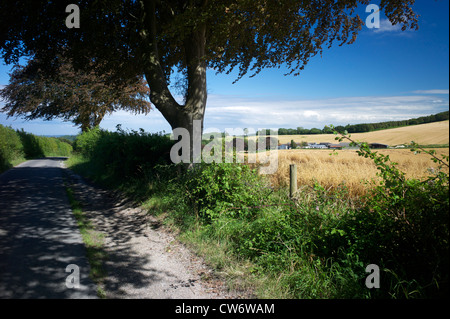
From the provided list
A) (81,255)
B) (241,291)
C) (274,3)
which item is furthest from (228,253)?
(274,3)

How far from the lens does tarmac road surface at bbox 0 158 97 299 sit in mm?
3451

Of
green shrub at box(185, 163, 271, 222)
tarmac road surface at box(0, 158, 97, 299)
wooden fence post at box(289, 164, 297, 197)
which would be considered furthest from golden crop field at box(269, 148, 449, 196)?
tarmac road surface at box(0, 158, 97, 299)

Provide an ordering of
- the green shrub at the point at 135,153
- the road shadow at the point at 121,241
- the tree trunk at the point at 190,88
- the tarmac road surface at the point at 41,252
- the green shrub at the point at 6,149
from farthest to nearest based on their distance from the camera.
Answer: the green shrub at the point at 6,149 < the green shrub at the point at 135,153 < the tree trunk at the point at 190,88 < the road shadow at the point at 121,241 < the tarmac road surface at the point at 41,252

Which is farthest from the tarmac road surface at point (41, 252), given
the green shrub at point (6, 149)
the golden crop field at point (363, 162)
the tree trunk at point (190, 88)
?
the green shrub at point (6, 149)

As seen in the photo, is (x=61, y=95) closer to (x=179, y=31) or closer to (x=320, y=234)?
(x=179, y=31)

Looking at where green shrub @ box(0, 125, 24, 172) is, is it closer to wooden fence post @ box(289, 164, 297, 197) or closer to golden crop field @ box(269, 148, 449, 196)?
golden crop field @ box(269, 148, 449, 196)

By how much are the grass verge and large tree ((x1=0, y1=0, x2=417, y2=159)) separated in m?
3.71

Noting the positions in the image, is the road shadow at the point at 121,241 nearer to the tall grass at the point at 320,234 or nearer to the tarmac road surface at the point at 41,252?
→ the tarmac road surface at the point at 41,252

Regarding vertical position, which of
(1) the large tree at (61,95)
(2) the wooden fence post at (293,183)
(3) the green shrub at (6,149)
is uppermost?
(1) the large tree at (61,95)

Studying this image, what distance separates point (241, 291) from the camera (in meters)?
3.59

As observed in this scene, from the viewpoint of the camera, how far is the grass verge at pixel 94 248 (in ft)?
12.6

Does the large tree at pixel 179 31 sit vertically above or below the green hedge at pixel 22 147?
above

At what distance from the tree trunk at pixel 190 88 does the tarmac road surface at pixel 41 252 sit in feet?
12.6

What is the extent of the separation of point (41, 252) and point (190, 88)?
18.8 feet
